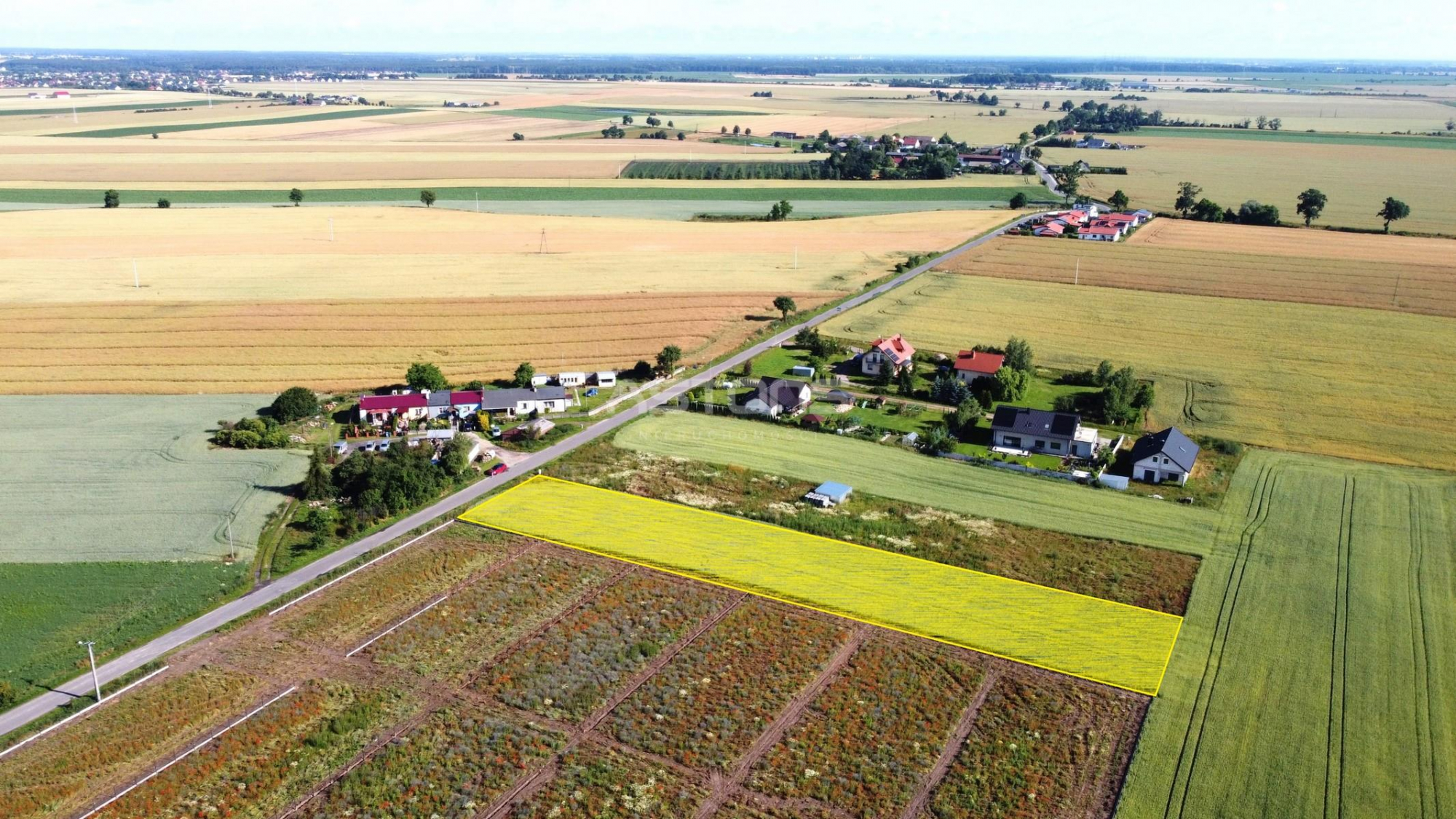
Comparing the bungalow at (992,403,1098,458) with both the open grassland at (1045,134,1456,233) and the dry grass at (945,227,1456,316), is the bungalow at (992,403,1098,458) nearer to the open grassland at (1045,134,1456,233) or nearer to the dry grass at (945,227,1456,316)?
the dry grass at (945,227,1456,316)

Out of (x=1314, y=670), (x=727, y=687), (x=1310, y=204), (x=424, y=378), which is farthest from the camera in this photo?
(x=1310, y=204)

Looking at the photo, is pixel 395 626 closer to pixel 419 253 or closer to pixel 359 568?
pixel 359 568

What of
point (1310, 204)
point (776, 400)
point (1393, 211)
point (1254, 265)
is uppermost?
point (1310, 204)

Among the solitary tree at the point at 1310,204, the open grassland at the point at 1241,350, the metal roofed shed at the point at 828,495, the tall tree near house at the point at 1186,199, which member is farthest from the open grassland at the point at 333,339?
the solitary tree at the point at 1310,204

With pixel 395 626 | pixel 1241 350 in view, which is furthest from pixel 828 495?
pixel 1241 350

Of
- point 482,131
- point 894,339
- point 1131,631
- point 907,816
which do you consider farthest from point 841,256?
point 482,131

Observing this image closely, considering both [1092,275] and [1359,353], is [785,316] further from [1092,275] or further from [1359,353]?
[1359,353]

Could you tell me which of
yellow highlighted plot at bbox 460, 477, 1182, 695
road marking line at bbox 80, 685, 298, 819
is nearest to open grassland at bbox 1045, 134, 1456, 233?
yellow highlighted plot at bbox 460, 477, 1182, 695
